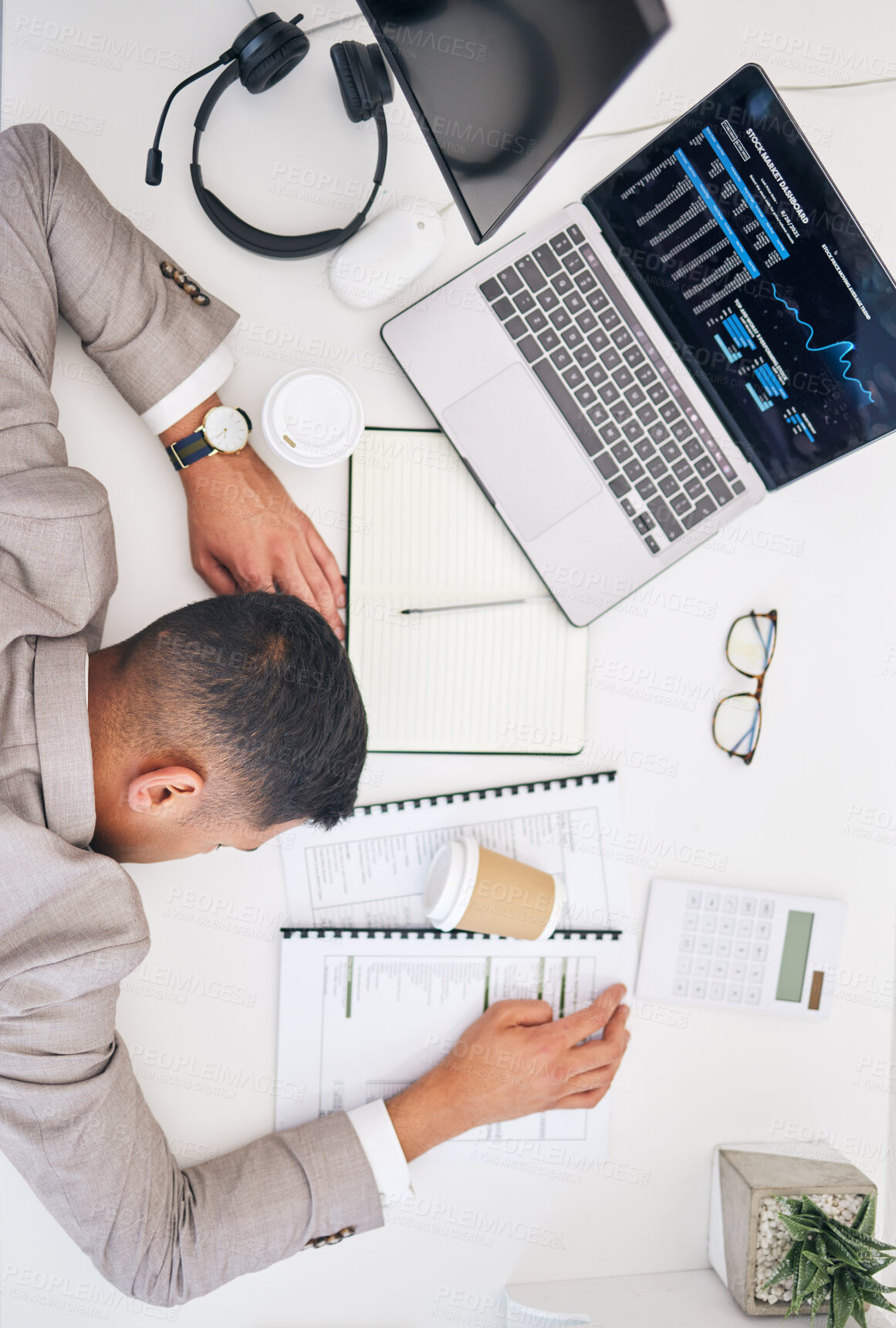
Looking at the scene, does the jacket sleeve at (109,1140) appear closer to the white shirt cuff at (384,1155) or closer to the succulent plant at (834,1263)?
the white shirt cuff at (384,1155)

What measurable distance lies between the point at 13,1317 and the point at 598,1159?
0.70m

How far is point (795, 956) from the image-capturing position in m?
1.17

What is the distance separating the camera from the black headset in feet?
3.31

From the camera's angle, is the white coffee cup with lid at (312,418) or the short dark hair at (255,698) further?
the white coffee cup with lid at (312,418)

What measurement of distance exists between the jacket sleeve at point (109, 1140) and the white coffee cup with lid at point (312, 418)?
1.55ft

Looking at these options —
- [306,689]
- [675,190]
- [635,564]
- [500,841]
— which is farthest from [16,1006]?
[675,190]

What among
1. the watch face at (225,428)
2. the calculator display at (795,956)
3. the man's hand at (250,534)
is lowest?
the calculator display at (795,956)

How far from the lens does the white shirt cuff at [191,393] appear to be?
105 cm

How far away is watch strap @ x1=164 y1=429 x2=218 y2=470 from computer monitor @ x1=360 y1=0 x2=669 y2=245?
1.25 ft

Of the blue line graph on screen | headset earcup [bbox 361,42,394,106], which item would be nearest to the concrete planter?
the blue line graph on screen

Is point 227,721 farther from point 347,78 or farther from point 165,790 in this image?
point 347,78

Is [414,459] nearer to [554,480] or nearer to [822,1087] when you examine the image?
[554,480]

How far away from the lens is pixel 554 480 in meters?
1.10

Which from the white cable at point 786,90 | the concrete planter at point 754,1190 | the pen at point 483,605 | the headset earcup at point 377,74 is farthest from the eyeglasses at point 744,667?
the headset earcup at point 377,74
